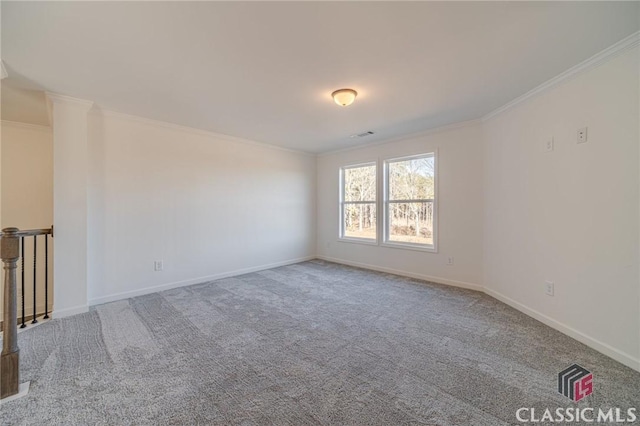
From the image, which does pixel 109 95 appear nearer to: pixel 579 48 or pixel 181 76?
pixel 181 76

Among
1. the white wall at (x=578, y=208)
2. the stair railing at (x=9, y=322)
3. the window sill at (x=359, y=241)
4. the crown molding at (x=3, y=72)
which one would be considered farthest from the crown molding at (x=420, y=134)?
the stair railing at (x=9, y=322)

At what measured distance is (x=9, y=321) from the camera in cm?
179

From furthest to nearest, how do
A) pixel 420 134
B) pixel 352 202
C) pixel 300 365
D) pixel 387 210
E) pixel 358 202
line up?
1. pixel 352 202
2. pixel 358 202
3. pixel 387 210
4. pixel 420 134
5. pixel 300 365

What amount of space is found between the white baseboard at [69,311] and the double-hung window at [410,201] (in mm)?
4433

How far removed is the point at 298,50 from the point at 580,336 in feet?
11.4

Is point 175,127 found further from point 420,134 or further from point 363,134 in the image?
point 420,134

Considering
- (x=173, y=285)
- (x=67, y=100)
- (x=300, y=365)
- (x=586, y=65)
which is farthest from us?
(x=173, y=285)

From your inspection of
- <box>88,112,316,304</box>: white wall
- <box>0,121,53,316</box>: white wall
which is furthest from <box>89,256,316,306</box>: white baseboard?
<box>0,121,53,316</box>: white wall

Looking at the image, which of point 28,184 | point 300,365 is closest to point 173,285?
point 28,184

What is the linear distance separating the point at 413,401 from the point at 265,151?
4509 mm

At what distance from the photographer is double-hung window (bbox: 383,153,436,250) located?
4.38 m

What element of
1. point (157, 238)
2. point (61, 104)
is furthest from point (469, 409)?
point (61, 104)

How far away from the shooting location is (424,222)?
14.6 feet

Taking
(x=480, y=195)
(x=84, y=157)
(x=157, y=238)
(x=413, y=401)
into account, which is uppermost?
(x=84, y=157)
